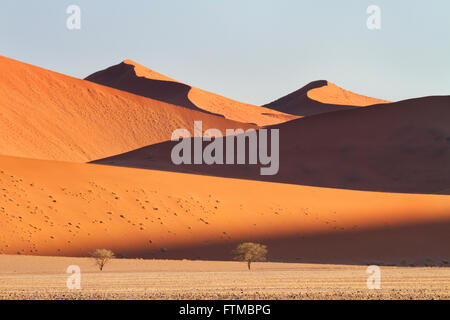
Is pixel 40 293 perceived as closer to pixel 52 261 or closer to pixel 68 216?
pixel 52 261

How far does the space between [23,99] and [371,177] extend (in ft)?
148

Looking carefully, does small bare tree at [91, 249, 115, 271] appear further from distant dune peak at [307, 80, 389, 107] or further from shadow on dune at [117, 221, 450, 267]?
distant dune peak at [307, 80, 389, 107]

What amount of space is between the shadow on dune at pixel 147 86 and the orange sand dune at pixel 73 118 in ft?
95.4

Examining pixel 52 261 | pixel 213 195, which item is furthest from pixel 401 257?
pixel 52 261

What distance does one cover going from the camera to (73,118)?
281 feet

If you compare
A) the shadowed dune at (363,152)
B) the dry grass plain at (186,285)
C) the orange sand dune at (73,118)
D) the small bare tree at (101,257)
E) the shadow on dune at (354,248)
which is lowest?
the dry grass plain at (186,285)

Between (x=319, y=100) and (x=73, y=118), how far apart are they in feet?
285

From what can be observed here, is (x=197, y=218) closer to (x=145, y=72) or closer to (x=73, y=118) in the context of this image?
(x=73, y=118)

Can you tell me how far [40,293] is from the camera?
16.3 metres

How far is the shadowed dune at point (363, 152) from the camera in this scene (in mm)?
57156

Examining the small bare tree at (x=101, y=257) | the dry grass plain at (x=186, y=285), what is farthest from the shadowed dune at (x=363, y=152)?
the small bare tree at (x=101, y=257)

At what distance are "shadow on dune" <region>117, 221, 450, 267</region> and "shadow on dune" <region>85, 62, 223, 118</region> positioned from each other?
87.6m
